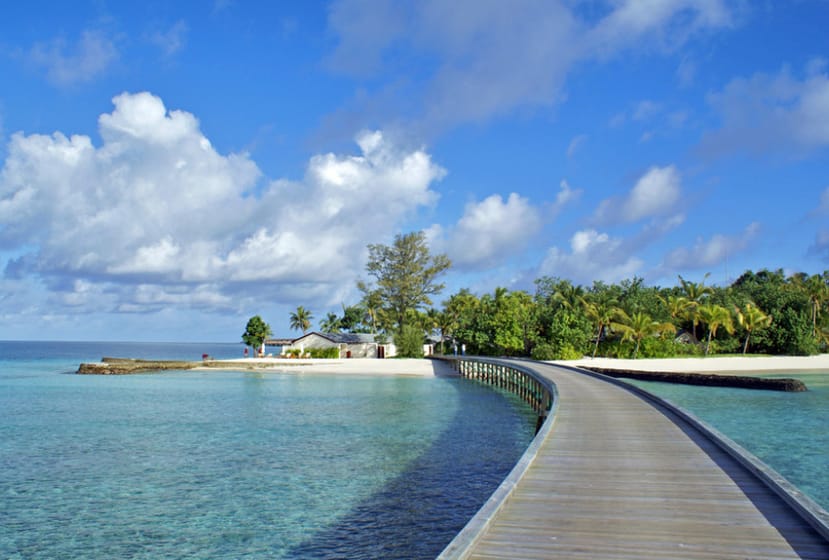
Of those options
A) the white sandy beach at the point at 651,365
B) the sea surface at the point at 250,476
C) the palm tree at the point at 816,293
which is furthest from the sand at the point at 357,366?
the palm tree at the point at 816,293

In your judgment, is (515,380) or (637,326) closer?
(515,380)

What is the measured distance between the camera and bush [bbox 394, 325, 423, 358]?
63.6m

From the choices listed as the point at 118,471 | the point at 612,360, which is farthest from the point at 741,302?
the point at 118,471

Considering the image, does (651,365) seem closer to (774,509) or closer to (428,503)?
(428,503)

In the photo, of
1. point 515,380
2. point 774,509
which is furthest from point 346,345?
point 774,509

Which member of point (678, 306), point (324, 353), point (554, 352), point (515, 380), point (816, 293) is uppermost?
point (816, 293)

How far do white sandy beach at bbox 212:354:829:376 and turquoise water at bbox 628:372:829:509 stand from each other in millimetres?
9861

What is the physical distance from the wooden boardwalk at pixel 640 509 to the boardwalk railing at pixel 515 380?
543cm

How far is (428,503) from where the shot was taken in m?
11.3

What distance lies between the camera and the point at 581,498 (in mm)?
7434

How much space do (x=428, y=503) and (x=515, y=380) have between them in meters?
31.1

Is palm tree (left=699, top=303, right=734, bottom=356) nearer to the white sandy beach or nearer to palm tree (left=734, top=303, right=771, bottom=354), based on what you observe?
palm tree (left=734, top=303, right=771, bottom=354)

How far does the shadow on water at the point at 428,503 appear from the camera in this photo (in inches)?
362

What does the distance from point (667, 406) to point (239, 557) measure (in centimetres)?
1141
